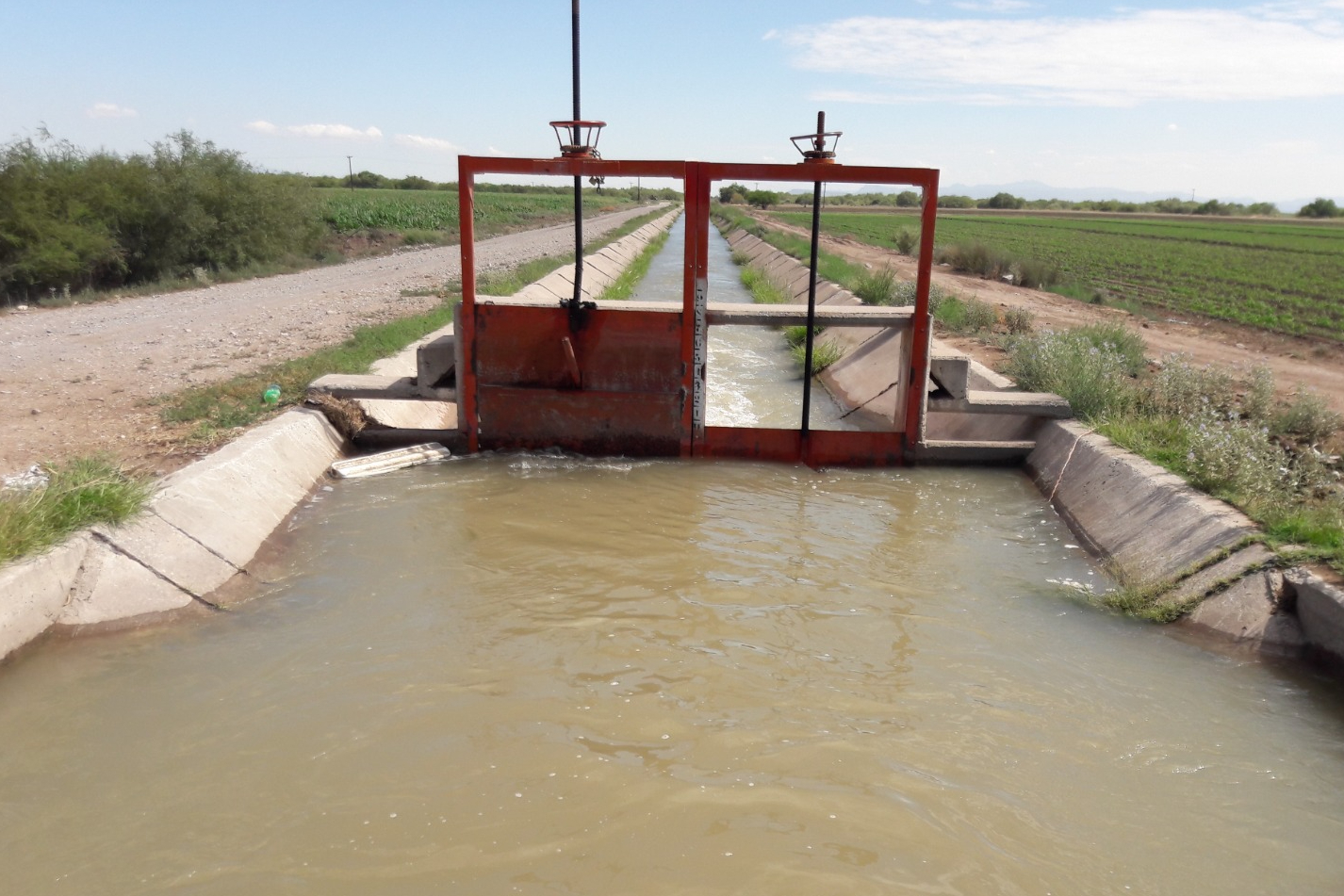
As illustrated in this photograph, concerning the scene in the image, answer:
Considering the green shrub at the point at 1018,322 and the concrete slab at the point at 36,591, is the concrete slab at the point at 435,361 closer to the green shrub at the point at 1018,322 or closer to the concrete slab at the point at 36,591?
the concrete slab at the point at 36,591

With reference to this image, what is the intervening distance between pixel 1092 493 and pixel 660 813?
474cm

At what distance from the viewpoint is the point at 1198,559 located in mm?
5449

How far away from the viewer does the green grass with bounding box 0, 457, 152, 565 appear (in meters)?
4.64

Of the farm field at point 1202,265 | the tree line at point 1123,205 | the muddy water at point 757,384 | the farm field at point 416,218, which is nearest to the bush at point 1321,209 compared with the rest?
the tree line at point 1123,205

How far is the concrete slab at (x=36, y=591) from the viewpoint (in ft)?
14.5

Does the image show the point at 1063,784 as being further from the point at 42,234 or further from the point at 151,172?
the point at 151,172

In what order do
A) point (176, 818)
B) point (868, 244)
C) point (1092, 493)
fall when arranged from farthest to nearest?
point (868, 244), point (1092, 493), point (176, 818)

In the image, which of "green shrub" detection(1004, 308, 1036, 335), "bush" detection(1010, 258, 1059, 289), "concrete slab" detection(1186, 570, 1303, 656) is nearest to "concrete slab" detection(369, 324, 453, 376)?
"concrete slab" detection(1186, 570, 1303, 656)

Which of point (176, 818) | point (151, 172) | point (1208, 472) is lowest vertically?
point (176, 818)

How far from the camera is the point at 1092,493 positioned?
6875 millimetres

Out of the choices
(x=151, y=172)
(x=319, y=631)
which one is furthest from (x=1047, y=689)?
(x=151, y=172)

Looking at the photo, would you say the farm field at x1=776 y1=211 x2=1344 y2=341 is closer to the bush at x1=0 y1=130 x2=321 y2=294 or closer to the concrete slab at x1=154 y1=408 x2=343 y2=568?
the concrete slab at x1=154 y1=408 x2=343 y2=568

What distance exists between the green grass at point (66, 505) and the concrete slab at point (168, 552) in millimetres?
93

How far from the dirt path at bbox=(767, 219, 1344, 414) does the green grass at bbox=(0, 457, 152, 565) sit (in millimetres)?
9072
